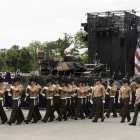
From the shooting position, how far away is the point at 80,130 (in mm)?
11734

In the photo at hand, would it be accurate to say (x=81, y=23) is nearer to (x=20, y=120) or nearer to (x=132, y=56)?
(x=132, y=56)

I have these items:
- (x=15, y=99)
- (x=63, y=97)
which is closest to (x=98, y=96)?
(x=63, y=97)

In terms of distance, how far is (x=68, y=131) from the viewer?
11469mm

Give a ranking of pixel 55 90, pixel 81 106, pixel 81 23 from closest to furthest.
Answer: pixel 55 90
pixel 81 106
pixel 81 23

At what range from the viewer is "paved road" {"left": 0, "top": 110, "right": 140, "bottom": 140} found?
10134mm

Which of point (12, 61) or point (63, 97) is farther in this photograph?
point (12, 61)

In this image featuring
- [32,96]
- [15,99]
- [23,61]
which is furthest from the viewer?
[23,61]

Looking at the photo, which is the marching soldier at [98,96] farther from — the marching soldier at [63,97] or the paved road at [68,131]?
the marching soldier at [63,97]

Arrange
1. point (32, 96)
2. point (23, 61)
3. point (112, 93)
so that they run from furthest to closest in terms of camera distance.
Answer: point (23, 61) → point (112, 93) → point (32, 96)

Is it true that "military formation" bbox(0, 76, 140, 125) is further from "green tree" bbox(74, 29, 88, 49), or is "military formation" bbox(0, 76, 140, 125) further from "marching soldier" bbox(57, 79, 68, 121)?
"green tree" bbox(74, 29, 88, 49)

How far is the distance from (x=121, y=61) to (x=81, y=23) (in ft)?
23.3

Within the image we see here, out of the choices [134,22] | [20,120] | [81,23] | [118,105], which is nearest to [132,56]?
[134,22]

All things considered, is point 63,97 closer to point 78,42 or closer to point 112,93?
point 112,93

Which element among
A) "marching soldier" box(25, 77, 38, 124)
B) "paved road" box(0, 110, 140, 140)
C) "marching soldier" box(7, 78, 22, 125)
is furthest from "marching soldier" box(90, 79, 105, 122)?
"marching soldier" box(7, 78, 22, 125)
